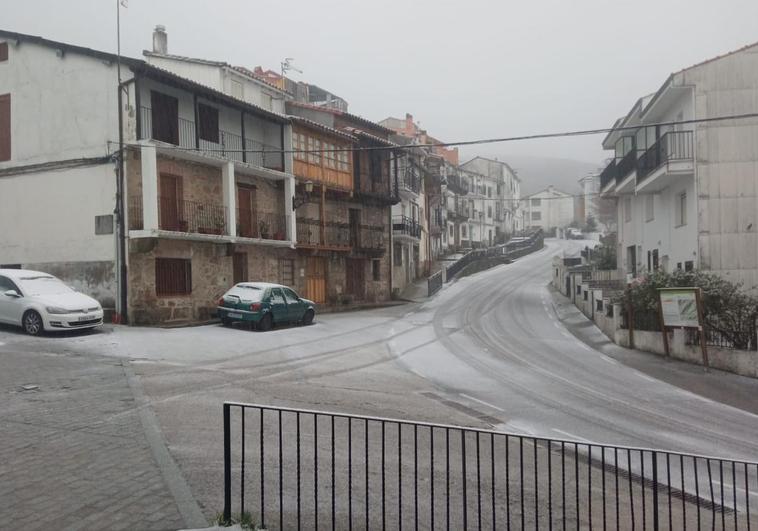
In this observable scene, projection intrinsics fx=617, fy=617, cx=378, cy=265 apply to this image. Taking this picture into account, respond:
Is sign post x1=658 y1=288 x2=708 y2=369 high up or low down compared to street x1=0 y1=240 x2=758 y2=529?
up

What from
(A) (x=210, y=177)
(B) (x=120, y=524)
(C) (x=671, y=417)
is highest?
(A) (x=210, y=177)

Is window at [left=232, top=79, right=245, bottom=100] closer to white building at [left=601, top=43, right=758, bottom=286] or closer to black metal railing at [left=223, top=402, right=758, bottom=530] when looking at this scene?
white building at [left=601, top=43, right=758, bottom=286]

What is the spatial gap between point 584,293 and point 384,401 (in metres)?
19.0

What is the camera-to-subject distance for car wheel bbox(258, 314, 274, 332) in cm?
2044

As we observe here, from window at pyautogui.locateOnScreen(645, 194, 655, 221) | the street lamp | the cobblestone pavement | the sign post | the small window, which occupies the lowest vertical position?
the cobblestone pavement

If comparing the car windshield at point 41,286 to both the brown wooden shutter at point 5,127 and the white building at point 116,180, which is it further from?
the brown wooden shutter at point 5,127

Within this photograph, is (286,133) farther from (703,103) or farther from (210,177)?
(703,103)

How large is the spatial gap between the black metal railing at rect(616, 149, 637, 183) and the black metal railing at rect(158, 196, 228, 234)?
1788cm

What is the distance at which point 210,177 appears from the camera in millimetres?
24672

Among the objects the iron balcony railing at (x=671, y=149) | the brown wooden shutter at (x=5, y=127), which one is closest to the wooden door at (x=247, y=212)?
the brown wooden shutter at (x=5, y=127)

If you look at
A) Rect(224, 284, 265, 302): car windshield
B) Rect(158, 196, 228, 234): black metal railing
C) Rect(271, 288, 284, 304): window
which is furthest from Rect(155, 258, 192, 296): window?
Rect(271, 288, 284, 304): window

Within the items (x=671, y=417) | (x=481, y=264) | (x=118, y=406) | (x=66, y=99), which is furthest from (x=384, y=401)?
(x=481, y=264)

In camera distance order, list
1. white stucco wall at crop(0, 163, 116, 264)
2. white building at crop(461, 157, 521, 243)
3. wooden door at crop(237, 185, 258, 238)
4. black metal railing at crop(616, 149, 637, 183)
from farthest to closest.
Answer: white building at crop(461, 157, 521, 243) < black metal railing at crop(616, 149, 637, 183) < wooden door at crop(237, 185, 258, 238) < white stucco wall at crop(0, 163, 116, 264)

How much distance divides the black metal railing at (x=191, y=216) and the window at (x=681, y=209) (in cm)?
1791
